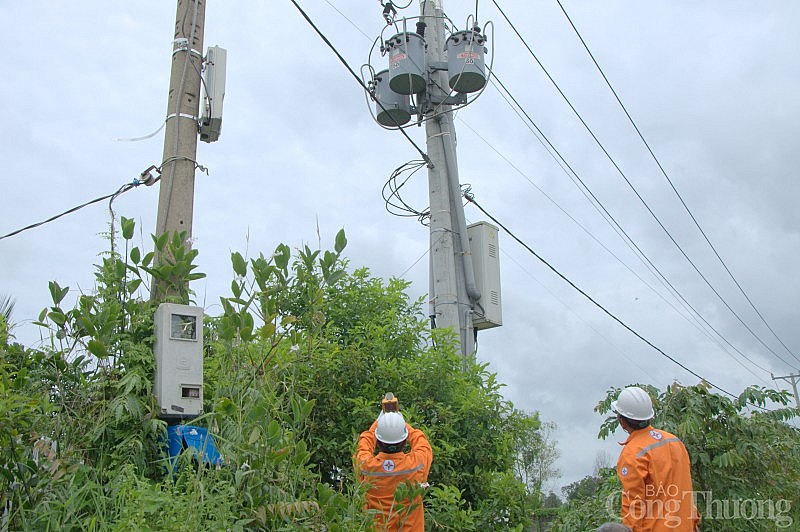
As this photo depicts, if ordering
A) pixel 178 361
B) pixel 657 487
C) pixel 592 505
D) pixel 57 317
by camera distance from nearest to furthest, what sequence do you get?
pixel 57 317, pixel 178 361, pixel 657 487, pixel 592 505

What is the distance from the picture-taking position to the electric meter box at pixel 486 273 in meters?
9.37

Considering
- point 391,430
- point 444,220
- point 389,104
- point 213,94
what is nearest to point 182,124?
point 213,94

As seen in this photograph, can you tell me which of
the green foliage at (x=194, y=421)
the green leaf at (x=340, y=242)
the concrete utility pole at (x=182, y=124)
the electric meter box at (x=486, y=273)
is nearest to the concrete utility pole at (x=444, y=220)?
the electric meter box at (x=486, y=273)

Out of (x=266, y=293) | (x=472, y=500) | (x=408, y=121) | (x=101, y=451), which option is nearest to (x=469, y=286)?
(x=408, y=121)

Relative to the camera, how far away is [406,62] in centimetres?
941

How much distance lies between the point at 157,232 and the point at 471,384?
3.05 metres

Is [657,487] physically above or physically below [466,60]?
below

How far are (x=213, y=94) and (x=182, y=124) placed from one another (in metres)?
0.45

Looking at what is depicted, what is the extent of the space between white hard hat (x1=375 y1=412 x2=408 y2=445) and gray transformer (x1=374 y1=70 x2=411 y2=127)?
5.69 meters

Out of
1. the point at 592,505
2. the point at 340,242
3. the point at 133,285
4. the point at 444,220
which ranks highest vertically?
the point at 444,220

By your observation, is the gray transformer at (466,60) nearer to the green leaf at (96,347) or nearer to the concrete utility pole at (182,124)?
the concrete utility pole at (182,124)

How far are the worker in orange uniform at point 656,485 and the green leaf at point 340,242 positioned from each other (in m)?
2.16

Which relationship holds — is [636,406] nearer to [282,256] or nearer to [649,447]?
[649,447]

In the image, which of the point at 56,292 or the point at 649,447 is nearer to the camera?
the point at 56,292
